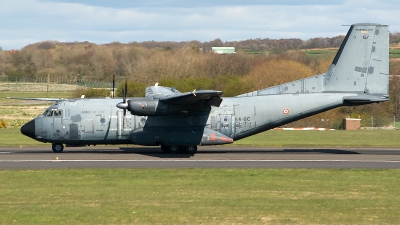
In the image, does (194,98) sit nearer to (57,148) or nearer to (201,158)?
(201,158)

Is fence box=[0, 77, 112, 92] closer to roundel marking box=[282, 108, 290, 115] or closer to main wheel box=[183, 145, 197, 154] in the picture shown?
main wheel box=[183, 145, 197, 154]

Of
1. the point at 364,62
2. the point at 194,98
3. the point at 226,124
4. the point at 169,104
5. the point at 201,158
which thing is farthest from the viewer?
the point at 364,62

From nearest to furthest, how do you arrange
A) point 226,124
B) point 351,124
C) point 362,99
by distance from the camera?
1. point 362,99
2. point 226,124
3. point 351,124

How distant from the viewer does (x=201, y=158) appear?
2839 cm

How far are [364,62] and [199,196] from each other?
16.6m

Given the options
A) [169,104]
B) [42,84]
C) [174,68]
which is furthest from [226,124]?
[42,84]

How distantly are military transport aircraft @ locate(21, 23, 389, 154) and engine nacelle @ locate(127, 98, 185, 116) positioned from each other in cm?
64

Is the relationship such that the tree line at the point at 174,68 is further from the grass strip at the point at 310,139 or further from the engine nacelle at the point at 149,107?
the engine nacelle at the point at 149,107

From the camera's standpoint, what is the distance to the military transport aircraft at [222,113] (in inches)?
1182

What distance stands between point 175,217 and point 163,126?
15529mm

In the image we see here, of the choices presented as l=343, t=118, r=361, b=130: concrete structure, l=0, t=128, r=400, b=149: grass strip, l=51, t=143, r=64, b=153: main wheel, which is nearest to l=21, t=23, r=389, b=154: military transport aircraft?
l=51, t=143, r=64, b=153: main wheel

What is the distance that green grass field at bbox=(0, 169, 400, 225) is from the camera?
1465 centimetres

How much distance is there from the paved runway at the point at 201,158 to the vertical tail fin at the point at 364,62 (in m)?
3.67

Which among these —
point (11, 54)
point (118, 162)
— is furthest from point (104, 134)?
point (11, 54)
